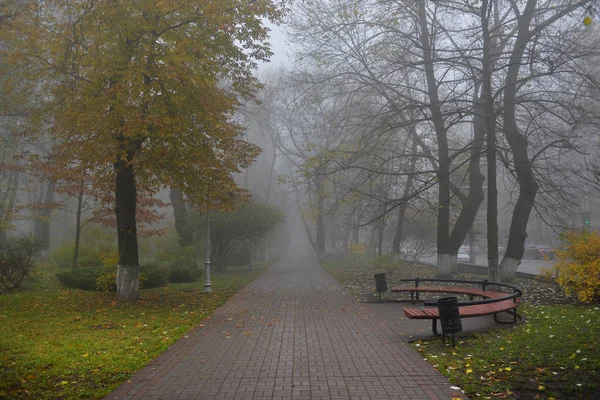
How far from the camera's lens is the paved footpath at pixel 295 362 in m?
5.44

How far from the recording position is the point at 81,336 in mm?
8617

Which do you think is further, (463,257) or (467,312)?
(463,257)

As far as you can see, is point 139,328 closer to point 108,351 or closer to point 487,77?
point 108,351

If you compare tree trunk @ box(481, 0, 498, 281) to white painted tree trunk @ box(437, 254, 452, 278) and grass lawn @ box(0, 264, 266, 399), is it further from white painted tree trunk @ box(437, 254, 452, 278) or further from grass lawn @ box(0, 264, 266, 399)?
white painted tree trunk @ box(437, 254, 452, 278)

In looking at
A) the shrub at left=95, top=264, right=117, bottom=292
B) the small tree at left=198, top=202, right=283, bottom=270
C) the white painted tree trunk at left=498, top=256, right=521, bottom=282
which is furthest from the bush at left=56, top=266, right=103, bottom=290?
the white painted tree trunk at left=498, top=256, right=521, bottom=282

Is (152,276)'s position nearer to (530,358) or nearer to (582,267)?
(582,267)

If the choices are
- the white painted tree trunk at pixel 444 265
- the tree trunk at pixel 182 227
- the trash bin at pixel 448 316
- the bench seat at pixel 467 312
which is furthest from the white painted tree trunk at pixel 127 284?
the tree trunk at pixel 182 227

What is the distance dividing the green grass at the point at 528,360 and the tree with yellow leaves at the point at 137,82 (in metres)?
7.71

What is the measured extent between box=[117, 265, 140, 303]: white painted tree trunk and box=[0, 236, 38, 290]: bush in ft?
12.3

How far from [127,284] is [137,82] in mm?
5427

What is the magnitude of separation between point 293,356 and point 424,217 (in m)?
26.0

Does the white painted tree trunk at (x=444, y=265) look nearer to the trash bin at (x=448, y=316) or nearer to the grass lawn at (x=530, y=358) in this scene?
the grass lawn at (x=530, y=358)

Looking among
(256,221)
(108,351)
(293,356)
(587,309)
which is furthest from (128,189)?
(256,221)

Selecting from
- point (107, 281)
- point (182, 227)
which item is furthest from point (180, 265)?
point (107, 281)
